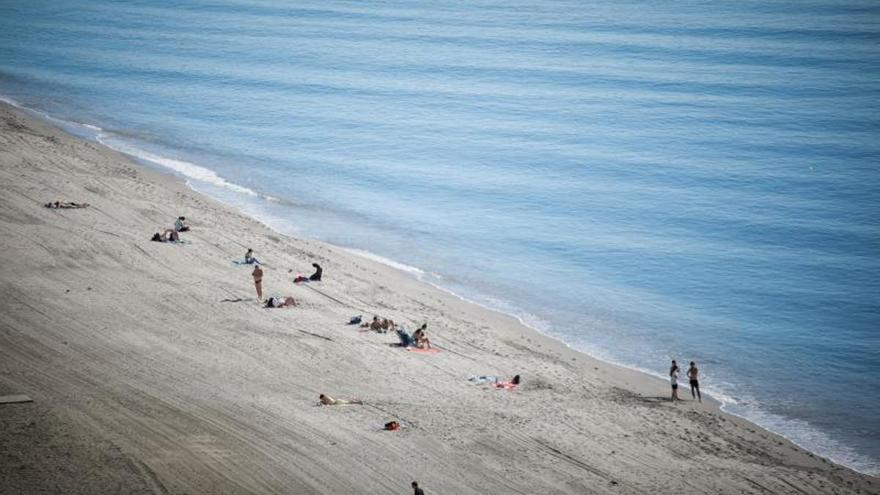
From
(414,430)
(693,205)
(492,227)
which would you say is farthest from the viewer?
(693,205)

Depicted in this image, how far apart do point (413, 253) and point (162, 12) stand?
58.1 m

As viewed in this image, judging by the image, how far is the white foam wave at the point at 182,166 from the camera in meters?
40.2

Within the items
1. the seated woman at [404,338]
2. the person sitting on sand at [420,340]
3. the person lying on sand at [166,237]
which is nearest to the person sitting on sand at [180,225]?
the person lying on sand at [166,237]

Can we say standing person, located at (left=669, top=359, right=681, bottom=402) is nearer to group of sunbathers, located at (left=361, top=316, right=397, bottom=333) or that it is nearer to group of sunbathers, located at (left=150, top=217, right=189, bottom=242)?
group of sunbathers, located at (left=361, top=316, right=397, bottom=333)

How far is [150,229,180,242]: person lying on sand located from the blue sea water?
7.82 meters

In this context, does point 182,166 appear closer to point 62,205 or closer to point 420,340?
point 62,205

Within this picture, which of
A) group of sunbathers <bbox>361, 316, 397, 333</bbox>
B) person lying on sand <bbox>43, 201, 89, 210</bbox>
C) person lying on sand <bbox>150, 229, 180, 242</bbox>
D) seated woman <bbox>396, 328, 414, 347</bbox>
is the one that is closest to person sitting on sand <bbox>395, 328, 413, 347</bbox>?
seated woman <bbox>396, 328, 414, 347</bbox>

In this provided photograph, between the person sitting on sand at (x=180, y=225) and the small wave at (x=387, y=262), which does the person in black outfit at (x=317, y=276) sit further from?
the small wave at (x=387, y=262)

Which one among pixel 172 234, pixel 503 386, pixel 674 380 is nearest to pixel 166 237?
pixel 172 234

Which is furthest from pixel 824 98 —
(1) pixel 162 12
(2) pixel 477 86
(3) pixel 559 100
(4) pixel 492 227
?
(1) pixel 162 12

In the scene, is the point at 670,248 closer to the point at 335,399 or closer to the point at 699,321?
the point at 699,321

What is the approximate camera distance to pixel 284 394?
1880 centimetres

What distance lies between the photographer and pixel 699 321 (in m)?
30.2

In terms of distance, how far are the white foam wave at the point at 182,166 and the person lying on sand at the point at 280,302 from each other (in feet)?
53.3
